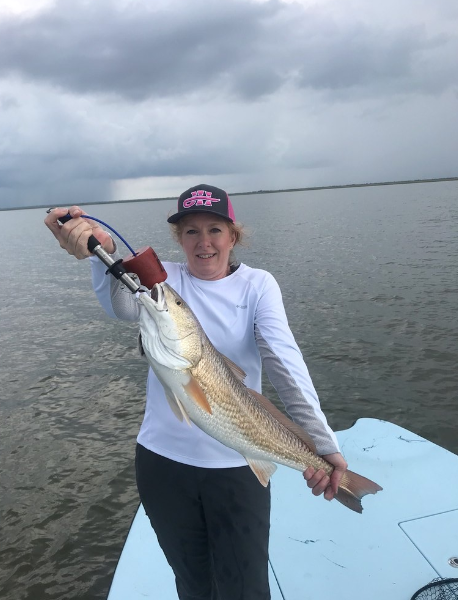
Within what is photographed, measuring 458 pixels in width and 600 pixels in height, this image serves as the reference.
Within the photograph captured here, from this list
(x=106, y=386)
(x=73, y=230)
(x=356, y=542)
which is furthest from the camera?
(x=106, y=386)

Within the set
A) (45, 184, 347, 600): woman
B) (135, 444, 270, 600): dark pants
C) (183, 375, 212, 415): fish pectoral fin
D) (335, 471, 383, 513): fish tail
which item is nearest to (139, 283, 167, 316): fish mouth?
(45, 184, 347, 600): woman

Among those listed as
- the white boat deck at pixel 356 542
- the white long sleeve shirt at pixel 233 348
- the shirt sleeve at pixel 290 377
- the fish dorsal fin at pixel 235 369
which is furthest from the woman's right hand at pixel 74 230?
the white boat deck at pixel 356 542

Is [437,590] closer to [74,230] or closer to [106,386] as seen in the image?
[74,230]

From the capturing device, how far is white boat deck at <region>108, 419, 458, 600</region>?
4.16 metres

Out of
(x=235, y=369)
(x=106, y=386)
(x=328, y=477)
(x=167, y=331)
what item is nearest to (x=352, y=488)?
(x=328, y=477)

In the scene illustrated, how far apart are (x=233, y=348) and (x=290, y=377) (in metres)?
0.44

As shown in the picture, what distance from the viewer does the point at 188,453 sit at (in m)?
2.91

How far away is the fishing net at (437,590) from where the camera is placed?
376cm

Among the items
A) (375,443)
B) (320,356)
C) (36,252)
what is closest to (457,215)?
(320,356)

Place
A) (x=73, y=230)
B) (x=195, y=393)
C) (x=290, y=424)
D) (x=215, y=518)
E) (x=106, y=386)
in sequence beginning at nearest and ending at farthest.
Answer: (x=73, y=230)
(x=195, y=393)
(x=215, y=518)
(x=290, y=424)
(x=106, y=386)

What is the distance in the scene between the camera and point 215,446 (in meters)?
2.94

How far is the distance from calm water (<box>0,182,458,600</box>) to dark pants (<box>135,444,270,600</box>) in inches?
142

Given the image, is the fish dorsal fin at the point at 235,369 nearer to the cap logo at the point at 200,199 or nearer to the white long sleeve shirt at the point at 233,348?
the white long sleeve shirt at the point at 233,348

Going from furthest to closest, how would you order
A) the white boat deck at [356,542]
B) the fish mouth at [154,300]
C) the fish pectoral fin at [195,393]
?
the white boat deck at [356,542] → the fish pectoral fin at [195,393] → the fish mouth at [154,300]
